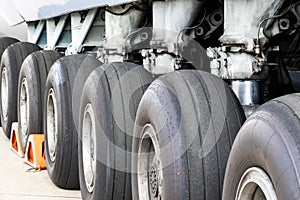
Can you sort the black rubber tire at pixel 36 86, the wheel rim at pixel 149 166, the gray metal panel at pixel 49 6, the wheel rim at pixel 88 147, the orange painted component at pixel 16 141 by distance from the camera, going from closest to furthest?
the wheel rim at pixel 149 166 < the wheel rim at pixel 88 147 < the gray metal panel at pixel 49 6 < the black rubber tire at pixel 36 86 < the orange painted component at pixel 16 141

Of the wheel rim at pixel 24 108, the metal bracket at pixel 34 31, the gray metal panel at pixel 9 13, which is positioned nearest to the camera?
the wheel rim at pixel 24 108

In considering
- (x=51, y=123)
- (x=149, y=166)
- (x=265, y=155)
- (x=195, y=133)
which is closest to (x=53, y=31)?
(x=51, y=123)

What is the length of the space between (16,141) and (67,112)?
193cm

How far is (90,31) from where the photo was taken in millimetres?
5957

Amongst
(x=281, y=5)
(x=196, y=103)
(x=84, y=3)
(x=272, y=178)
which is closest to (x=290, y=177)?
(x=272, y=178)

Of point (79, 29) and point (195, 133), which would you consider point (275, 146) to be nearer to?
point (195, 133)

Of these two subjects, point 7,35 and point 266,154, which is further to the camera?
point 7,35

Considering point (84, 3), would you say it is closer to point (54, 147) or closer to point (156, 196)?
point (54, 147)

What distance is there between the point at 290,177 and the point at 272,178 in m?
0.10

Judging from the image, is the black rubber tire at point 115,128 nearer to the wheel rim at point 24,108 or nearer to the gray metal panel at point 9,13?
the wheel rim at point 24,108

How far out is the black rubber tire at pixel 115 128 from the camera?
13.0 feet

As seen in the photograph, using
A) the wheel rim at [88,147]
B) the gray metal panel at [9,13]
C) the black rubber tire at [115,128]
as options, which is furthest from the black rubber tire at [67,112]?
the gray metal panel at [9,13]

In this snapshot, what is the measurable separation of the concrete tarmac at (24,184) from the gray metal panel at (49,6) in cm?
131

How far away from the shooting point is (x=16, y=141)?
6746mm
